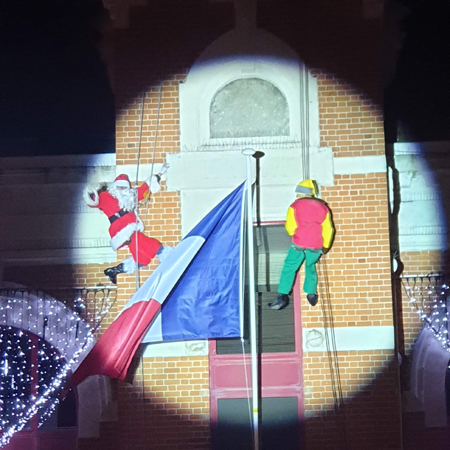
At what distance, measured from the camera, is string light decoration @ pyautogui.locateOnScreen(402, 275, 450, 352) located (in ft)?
25.5

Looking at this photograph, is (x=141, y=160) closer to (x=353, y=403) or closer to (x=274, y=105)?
(x=274, y=105)

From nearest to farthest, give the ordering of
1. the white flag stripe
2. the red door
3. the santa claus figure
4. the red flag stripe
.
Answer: the red flag stripe → the white flag stripe → the red door → the santa claus figure

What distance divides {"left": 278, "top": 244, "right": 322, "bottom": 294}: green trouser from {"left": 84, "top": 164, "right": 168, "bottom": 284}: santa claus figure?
1470 mm

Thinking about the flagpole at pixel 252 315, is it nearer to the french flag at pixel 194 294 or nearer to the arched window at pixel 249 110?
the french flag at pixel 194 294

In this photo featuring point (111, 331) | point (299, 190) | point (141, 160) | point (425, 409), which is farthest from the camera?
point (425, 409)

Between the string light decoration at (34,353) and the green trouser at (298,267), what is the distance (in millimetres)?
2740

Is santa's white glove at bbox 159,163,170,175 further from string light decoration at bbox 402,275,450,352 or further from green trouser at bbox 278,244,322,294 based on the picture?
string light decoration at bbox 402,275,450,352

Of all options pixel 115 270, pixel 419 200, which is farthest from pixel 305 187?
pixel 115 270

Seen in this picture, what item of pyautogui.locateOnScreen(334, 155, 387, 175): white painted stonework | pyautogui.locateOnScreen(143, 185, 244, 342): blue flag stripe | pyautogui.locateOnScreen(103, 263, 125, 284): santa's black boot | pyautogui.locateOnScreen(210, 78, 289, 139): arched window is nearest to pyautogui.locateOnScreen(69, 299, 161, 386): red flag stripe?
pyautogui.locateOnScreen(143, 185, 244, 342): blue flag stripe

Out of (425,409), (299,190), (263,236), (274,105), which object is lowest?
(425,409)

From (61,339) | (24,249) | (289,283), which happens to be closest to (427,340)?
(289,283)

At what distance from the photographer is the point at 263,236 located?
7184 mm

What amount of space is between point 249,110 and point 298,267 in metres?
2.03

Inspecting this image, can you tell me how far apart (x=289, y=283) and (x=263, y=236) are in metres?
0.68
